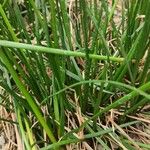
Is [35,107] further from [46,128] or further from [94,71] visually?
[94,71]

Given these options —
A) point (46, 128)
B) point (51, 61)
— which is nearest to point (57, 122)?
point (46, 128)

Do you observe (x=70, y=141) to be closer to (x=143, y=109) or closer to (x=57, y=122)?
(x=57, y=122)

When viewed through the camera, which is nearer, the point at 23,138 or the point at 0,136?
the point at 23,138

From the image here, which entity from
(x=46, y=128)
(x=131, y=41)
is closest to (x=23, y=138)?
(x=46, y=128)

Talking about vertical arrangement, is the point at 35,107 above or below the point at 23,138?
above

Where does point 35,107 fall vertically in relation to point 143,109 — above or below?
above

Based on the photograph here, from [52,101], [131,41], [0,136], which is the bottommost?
[0,136]

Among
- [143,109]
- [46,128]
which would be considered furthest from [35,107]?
[143,109]

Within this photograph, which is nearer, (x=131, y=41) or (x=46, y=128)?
(x=46, y=128)
